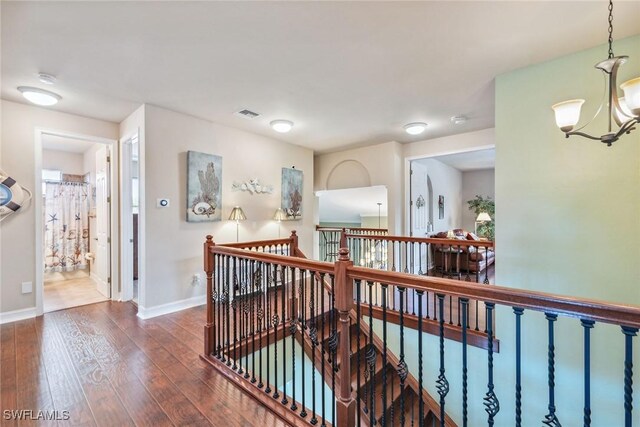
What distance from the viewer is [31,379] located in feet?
7.15

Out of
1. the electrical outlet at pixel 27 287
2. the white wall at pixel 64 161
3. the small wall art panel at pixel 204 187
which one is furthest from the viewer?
the white wall at pixel 64 161

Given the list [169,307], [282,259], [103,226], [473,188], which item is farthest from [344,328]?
[473,188]

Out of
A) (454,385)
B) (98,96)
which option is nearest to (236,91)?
(98,96)

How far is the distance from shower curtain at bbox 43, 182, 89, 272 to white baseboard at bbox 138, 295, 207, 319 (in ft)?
11.0

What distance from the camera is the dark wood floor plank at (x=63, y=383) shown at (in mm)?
1833

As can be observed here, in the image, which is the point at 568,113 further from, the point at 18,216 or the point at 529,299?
the point at 18,216

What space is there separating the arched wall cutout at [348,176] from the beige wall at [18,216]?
183 inches

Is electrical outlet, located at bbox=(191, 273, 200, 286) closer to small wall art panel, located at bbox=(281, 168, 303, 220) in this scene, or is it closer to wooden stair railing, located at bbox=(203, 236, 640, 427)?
wooden stair railing, located at bbox=(203, 236, 640, 427)

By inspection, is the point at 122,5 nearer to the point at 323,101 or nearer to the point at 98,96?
the point at 98,96

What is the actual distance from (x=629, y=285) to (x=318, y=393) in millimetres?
3092

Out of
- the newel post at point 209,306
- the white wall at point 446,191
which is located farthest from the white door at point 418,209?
the newel post at point 209,306

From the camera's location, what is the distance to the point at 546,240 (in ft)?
8.41

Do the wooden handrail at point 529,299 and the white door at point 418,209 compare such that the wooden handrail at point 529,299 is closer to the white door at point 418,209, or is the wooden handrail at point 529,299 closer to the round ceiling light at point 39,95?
the round ceiling light at point 39,95

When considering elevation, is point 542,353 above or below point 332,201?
below
